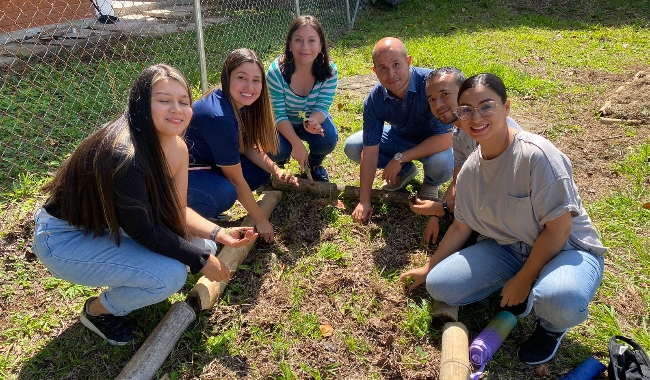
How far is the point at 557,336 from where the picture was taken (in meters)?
2.33

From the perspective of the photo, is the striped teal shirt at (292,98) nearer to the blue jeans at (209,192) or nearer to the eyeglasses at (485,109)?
the blue jeans at (209,192)

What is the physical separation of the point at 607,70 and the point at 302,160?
5.01 m

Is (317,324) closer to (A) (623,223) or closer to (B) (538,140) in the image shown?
(B) (538,140)

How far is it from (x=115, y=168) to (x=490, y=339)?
191cm

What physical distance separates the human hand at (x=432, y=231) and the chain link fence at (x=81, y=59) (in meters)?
2.98

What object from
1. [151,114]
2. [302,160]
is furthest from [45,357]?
[302,160]

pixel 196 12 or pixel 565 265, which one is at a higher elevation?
pixel 196 12

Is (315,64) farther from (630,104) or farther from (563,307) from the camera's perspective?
(630,104)

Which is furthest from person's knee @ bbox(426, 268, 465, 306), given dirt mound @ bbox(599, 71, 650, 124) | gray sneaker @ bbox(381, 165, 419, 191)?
dirt mound @ bbox(599, 71, 650, 124)

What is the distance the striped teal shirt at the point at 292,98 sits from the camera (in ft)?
12.6

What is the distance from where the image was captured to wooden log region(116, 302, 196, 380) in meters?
2.25

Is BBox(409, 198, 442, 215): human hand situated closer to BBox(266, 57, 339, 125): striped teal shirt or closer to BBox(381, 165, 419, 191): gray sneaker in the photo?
BBox(381, 165, 419, 191): gray sneaker

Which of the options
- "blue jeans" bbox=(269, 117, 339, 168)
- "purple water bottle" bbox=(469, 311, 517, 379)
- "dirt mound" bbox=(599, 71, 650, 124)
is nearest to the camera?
"purple water bottle" bbox=(469, 311, 517, 379)

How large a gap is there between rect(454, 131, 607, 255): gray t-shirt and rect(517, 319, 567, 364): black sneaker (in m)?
0.42
